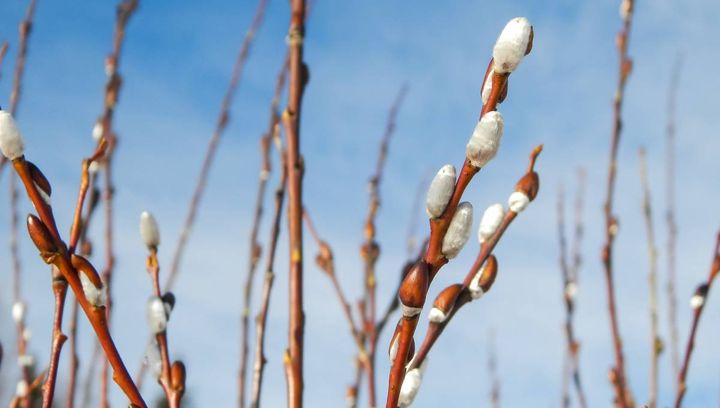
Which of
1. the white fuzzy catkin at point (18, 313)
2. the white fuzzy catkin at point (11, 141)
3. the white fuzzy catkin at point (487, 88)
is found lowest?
the white fuzzy catkin at point (487, 88)

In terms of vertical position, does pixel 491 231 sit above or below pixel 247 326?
below

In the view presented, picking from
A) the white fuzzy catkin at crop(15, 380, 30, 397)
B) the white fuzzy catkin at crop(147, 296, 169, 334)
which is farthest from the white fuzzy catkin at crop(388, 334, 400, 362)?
the white fuzzy catkin at crop(15, 380, 30, 397)

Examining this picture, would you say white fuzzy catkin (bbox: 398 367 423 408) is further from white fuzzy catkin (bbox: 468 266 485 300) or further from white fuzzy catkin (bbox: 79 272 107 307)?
white fuzzy catkin (bbox: 79 272 107 307)

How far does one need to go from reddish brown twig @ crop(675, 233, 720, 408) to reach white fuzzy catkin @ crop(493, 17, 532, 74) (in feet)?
2.47

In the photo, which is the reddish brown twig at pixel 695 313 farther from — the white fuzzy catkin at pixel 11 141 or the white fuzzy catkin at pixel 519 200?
the white fuzzy catkin at pixel 11 141

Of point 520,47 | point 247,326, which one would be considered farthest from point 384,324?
point 520,47

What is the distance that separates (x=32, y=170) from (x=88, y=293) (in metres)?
0.11

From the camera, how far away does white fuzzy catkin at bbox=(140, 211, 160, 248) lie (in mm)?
794

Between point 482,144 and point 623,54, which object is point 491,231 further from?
point 623,54

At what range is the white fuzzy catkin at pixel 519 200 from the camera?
723mm

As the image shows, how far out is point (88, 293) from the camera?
0.62m

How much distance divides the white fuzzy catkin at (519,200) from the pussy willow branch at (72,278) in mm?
361

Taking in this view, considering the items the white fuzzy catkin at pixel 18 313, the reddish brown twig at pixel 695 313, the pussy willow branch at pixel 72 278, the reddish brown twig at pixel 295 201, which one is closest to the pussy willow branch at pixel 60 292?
the pussy willow branch at pixel 72 278

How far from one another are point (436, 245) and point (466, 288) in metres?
0.21
